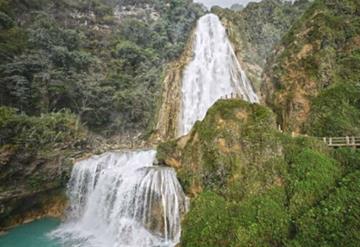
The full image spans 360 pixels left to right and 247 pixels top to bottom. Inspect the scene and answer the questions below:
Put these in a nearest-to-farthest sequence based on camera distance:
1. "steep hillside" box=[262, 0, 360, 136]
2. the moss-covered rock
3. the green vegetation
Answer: the green vegetation < "steep hillside" box=[262, 0, 360, 136] < the moss-covered rock

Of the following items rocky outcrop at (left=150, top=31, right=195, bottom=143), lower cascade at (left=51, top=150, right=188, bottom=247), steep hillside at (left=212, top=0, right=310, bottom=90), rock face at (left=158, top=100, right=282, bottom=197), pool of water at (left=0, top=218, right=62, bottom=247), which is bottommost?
pool of water at (left=0, top=218, right=62, bottom=247)

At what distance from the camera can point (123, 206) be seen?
14.5 metres

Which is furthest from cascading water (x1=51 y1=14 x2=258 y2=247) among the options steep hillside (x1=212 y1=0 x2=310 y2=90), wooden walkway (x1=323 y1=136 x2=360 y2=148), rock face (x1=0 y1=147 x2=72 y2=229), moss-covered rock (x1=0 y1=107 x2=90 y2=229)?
steep hillside (x1=212 y1=0 x2=310 y2=90)

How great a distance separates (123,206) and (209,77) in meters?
17.4

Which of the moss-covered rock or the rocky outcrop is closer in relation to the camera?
the moss-covered rock

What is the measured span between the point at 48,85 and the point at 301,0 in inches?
1582

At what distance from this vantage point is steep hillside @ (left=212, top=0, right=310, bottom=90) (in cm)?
3088

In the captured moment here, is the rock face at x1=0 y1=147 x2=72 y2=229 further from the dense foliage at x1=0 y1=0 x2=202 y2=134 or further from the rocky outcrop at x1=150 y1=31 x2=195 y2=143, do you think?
the rocky outcrop at x1=150 y1=31 x2=195 y2=143

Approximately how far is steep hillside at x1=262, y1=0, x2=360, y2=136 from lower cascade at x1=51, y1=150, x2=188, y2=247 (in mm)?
8042

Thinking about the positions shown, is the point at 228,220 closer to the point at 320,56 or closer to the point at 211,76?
the point at 320,56

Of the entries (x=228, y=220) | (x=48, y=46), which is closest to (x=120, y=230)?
(x=228, y=220)

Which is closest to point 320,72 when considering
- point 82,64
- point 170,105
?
point 170,105

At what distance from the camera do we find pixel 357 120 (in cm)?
1358

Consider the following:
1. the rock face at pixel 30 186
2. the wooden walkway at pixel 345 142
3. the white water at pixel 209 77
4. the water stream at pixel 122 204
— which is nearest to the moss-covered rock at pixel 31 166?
the rock face at pixel 30 186
